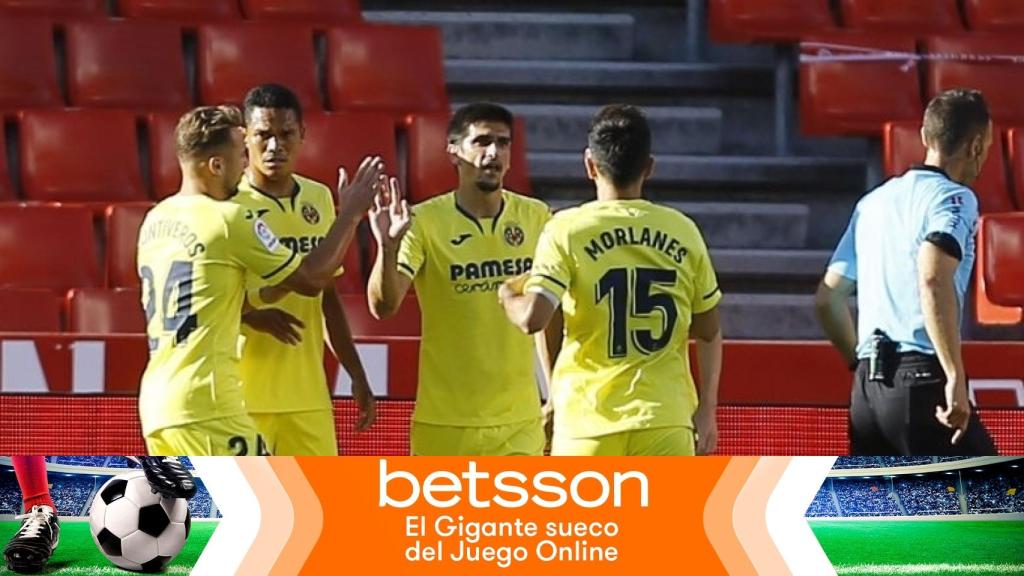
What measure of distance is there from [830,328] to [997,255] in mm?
682

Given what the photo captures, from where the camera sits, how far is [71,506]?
4883 mm

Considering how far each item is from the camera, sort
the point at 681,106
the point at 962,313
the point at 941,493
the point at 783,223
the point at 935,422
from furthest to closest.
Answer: the point at 681,106 < the point at 783,223 < the point at 962,313 < the point at 935,422 < the point at 941,493

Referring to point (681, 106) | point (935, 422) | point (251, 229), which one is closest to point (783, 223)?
point (681, 106)

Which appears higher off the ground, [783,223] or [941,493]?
[783,223]

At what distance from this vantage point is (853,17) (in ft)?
23.4

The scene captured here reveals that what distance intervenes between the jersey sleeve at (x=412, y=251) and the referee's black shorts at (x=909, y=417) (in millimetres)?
1283

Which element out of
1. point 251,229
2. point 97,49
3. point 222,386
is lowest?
point 222,386

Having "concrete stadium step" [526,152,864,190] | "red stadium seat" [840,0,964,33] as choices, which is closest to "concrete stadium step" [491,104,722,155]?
"concrete stadium step" [526,152,864,190]

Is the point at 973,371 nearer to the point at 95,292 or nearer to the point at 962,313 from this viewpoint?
the point at 962,313

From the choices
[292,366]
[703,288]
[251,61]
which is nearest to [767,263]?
[703,288]

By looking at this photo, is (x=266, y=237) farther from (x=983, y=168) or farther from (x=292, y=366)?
(x=983, y=168)

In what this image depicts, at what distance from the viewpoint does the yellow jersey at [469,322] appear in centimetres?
524

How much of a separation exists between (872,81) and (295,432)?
8.58ft

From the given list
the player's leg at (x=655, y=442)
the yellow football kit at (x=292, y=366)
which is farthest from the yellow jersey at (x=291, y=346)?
the player's leg at (x=655, y=442)
